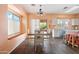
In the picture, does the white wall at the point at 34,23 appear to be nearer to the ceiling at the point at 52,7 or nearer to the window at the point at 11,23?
the ceiling at the point at 52,7

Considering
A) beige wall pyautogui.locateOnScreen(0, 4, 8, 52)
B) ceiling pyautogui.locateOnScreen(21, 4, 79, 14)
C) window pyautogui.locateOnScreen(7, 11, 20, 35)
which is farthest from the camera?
ceiling pyautogui.locateOnScreen(21, 4, 79, 14)

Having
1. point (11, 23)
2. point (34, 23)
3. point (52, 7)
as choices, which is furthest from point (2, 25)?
point (34, 23)

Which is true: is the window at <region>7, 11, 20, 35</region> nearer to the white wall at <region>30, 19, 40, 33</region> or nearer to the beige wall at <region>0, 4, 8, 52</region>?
the beige wall at <region>0, 4, 8, 52</region>

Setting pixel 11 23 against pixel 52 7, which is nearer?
pixel 11 23

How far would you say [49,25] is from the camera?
1223 centimetres

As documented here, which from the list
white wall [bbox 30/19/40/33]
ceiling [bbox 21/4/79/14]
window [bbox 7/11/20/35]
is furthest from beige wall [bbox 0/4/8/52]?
white wall [bbox 30/19/40/33]

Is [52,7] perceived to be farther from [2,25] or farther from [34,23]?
[2,25]

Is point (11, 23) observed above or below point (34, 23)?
below

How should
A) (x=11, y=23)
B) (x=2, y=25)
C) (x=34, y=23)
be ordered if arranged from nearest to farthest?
(x=2, y=25), (x=11, y=23), (x=34, y=23)

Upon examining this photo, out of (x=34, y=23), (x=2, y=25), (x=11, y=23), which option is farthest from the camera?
(x=34, y=23)

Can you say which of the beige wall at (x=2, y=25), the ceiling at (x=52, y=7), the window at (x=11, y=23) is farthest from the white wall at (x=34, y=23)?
the beige wall at (x=2, y=25)

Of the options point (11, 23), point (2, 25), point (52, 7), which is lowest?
point (2, 25)

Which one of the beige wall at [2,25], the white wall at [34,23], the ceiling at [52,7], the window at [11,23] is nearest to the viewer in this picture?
the beige wall at [2,25]
